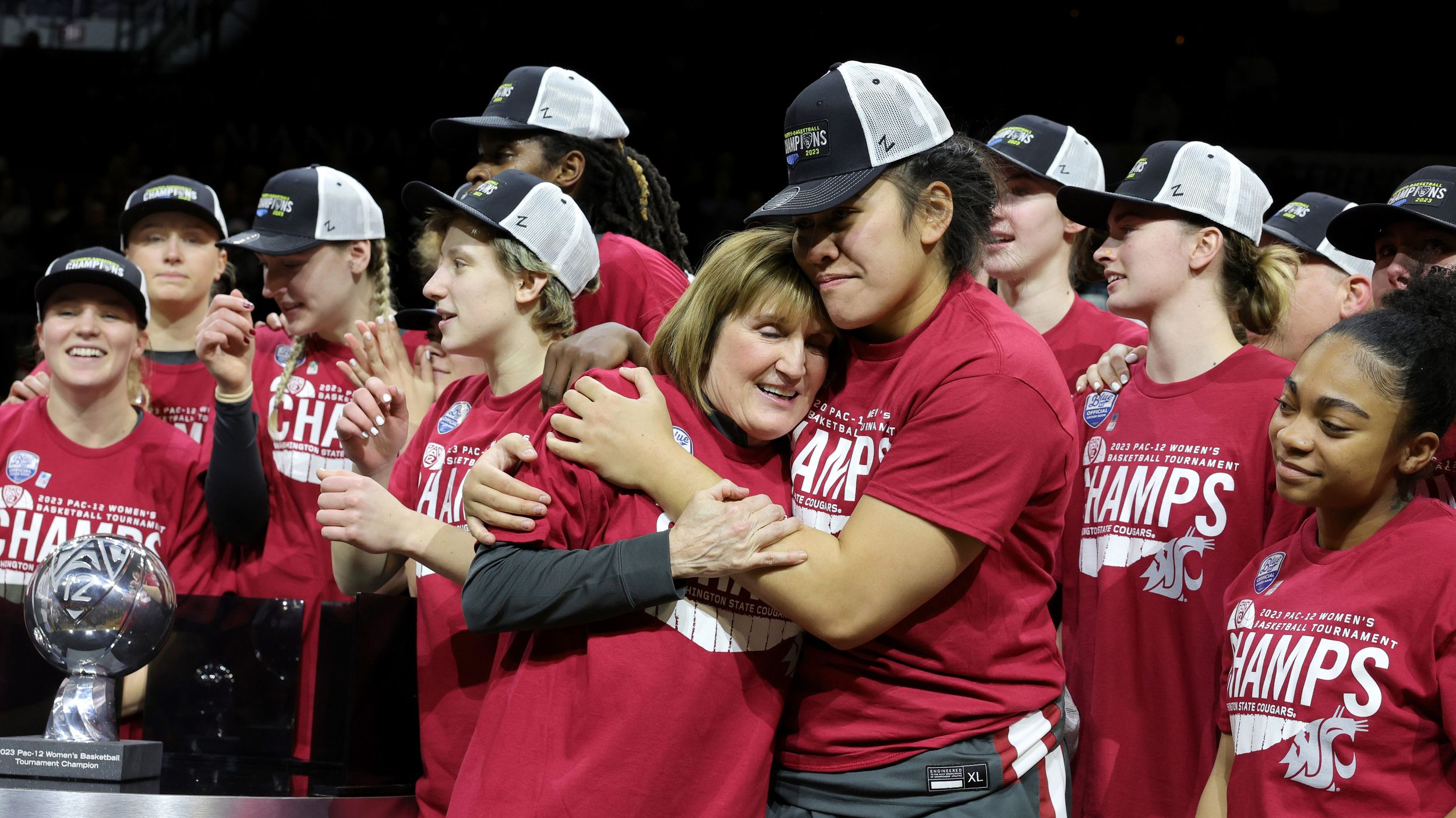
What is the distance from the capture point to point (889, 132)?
201cm

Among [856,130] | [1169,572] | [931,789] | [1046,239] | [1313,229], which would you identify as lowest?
[931,789]

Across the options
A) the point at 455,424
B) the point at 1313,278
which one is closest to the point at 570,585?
the point at 455,424

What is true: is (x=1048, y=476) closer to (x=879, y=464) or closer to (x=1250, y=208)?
(x=879, y=464)

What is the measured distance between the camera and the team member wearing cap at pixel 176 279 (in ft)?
12.5

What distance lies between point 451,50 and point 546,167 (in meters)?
7.17

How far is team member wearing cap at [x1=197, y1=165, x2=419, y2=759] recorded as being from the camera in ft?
10.5

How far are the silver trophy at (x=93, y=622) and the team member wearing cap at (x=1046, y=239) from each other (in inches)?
83.9

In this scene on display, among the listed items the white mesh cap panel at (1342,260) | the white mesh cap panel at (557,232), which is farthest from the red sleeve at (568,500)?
the white mesh cap panel at (1342,260)

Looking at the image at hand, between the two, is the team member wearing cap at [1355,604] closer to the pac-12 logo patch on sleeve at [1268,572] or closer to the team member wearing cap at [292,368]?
the pac-12 logo patch on sleeve at [1268,572]

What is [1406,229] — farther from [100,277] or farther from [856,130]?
[100,277]

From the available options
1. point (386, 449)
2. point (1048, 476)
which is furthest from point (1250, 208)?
point (386, 449)

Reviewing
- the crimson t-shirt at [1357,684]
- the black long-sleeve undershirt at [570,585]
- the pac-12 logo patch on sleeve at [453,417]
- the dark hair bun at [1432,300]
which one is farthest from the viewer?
the pac-12 logo patch on sleeve at [453,417]

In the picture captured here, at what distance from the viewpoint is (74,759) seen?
2375mm

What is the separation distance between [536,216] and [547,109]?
0.96 m
